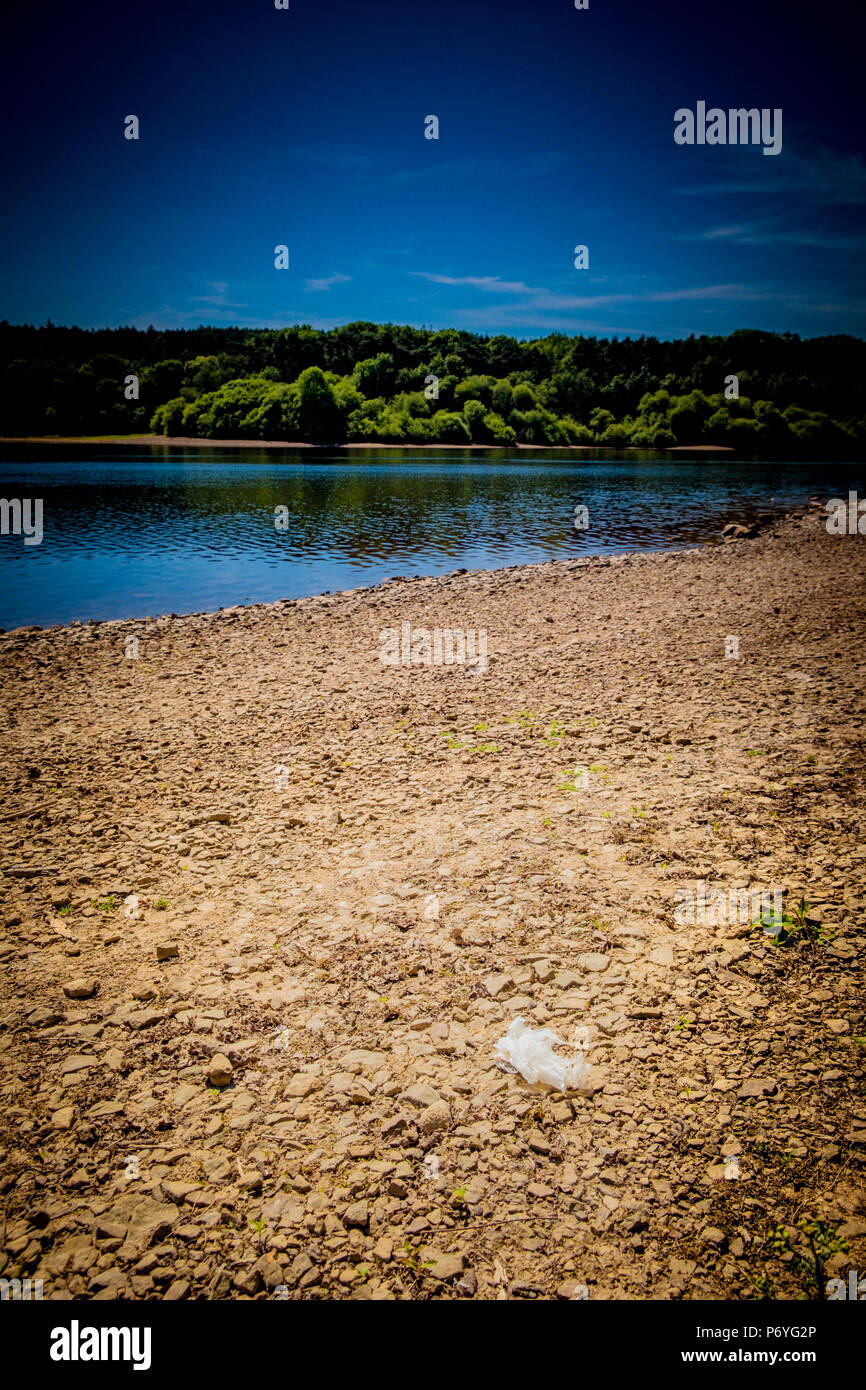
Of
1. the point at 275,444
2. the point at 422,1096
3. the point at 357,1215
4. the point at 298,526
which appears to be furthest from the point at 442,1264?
the point at 275,444

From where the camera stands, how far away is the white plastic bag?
4031 mm

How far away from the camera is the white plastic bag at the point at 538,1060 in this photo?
4.03 meters

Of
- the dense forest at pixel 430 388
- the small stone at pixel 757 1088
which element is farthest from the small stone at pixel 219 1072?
the dense forest at pixel 430 388

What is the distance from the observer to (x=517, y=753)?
9.02 metres

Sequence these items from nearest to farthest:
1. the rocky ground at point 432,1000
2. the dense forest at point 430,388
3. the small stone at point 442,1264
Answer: the small stone at point 442,1264
the rocky ground at point 432,1000
the dense forest at point 430,388

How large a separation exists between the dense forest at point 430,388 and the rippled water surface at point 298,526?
7323 cm

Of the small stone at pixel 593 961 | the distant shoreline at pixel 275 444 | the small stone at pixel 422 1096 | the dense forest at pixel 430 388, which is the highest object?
the dense forest at pixel 430 388

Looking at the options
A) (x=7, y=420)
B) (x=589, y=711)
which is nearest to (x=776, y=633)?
(x=589, y=711)

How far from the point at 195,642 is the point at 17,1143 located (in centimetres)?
1325

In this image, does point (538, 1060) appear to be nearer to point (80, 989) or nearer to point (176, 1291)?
point (176, 1291)

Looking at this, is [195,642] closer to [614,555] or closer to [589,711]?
[589,711]

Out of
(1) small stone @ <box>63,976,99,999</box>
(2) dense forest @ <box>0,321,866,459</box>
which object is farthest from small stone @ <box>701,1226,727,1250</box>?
(2) dense forest @ <box>0,321,866,459</box>

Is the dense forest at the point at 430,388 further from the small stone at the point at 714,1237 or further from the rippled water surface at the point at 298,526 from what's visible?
the small stone at the point at 714,1237

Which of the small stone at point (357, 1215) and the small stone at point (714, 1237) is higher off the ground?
the small stone at point (714, 1237)
